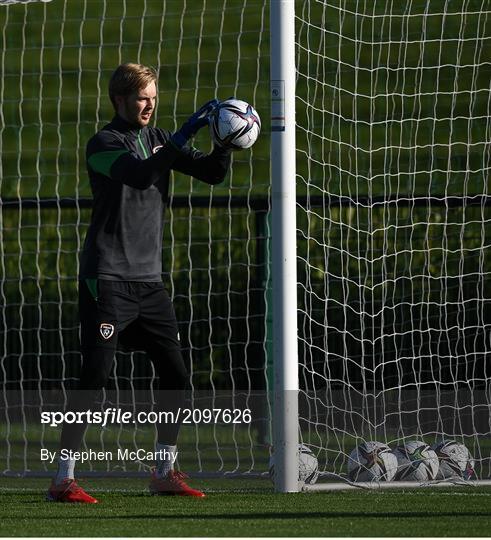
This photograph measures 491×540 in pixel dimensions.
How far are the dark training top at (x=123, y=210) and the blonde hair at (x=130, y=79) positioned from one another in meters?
0.14

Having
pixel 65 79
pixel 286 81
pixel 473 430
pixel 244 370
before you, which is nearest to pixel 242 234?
pixel 244 370

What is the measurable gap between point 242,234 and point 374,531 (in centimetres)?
450

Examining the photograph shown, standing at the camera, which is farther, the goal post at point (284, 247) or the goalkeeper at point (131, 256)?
the goal post at point (284, 247)

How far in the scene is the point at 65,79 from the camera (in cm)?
1462

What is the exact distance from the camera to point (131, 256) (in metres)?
5.79

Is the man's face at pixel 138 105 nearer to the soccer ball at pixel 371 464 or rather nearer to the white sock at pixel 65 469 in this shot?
the white sock at pixel 65 469

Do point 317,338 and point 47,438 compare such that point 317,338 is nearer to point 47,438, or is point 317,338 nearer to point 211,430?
point 211,430

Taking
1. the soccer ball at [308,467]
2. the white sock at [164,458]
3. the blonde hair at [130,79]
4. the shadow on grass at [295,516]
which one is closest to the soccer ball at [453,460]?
the soccer ball at [308,467]

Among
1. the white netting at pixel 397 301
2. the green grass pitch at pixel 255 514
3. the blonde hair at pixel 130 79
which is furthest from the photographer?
the white netting at pixel 397 301

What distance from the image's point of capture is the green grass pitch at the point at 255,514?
4734 millimetres

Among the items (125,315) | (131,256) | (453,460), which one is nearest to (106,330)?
(125,315)

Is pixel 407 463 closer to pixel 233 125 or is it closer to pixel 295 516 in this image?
pixel 295 516

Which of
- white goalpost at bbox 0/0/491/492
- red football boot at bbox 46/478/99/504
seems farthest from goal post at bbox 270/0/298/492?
red football boot at bbox 46/478/99/504

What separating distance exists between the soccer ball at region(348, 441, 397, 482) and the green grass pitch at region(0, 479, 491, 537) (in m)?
0.28
